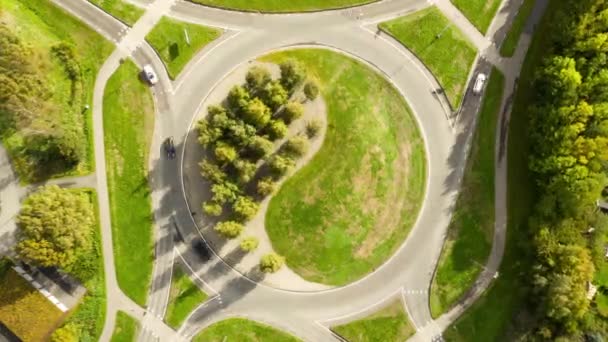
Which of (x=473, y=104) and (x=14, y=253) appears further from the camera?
(x=473, y=104)

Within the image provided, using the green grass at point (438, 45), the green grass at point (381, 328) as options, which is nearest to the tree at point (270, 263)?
the green grass at point (381, 328)

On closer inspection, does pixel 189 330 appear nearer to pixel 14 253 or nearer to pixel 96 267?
pixel 96 267

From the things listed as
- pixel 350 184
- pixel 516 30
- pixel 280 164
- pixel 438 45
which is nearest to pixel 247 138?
pixel 280 164

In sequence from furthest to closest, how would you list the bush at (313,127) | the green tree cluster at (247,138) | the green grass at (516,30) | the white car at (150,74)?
the green grass at (516,30)
the white car at (150,74)
the bush at (313,127)
the green tree cluster at (247,138)

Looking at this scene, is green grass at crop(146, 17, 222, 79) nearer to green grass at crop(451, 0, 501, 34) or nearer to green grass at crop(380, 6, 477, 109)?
green grass at crop(380, 6, 477, 109)

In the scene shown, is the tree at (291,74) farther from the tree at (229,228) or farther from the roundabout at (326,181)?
the tree at (229,228)

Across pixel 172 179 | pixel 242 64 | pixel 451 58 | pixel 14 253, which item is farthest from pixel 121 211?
pixel 451 58
